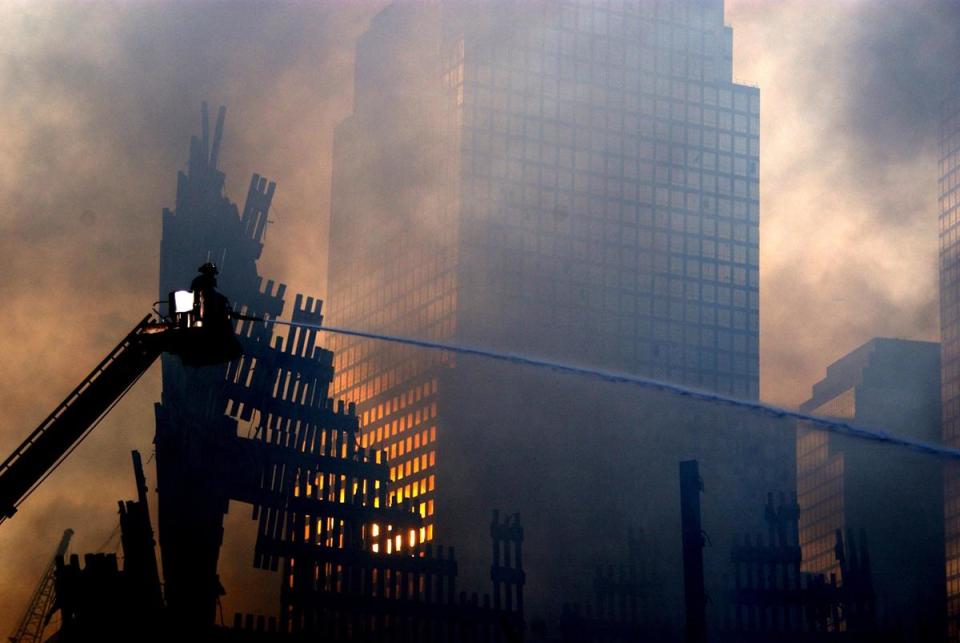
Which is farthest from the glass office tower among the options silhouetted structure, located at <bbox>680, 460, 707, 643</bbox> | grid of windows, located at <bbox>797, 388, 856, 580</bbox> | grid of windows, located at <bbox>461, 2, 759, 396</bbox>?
silhouetted structure, located at <bbox>680, 460, 707, 643</bbox>

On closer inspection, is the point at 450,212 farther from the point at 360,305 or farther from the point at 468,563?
the point at 468,563

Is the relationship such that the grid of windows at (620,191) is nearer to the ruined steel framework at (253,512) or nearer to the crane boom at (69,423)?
the ruined steel framework at (253,512)

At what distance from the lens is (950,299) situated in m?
161

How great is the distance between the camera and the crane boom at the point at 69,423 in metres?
20.1

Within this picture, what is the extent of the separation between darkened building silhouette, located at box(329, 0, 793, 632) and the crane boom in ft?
335

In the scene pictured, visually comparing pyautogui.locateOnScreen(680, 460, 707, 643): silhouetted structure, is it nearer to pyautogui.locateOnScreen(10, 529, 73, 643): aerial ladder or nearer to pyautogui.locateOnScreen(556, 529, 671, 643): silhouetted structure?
pyautogui.locateOnScreen(556, 529, 671, 643): silhouetted structure

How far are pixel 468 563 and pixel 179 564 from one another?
66.2 meters

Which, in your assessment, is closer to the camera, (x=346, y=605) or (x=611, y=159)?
(x=346, y=605)

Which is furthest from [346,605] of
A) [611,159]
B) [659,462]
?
[611,159]

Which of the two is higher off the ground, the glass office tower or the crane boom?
the glass office tower

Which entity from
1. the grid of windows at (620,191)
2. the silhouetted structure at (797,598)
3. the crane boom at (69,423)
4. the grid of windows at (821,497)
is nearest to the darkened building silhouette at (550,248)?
the grid of windows at (620,191)

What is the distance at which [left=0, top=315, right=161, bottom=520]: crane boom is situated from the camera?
20125 millimetres

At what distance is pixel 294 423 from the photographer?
122 ft

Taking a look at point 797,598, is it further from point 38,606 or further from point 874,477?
point 874,477
